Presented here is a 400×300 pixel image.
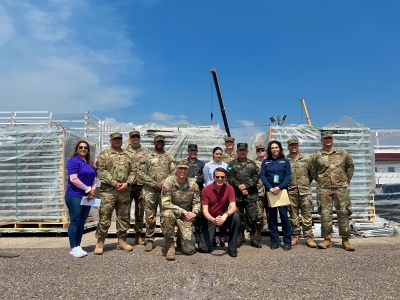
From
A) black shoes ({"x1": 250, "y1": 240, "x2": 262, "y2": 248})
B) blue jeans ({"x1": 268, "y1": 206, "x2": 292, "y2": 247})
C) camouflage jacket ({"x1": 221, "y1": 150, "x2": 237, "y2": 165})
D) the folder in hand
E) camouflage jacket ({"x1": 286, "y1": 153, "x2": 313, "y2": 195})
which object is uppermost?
camouflage jacket ({"x1": 221, "y1": 150, "x2": 237, "y2": 165})

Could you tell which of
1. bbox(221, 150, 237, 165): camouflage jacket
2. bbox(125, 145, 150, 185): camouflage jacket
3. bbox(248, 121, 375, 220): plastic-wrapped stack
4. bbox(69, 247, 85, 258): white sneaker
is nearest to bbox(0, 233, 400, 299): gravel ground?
bbox(69, 247, 85, 258): white sneaker

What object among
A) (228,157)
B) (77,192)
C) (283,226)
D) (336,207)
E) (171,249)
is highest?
(228,157)

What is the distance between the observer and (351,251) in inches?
186

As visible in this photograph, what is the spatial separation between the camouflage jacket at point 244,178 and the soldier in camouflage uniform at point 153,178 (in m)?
1.01

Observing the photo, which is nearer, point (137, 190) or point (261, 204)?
point (137, 190)

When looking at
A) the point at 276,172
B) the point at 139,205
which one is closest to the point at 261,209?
the point at 276,172

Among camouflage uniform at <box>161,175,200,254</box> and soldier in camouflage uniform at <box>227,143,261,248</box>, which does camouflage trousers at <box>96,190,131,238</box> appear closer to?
camouflage uniform at <box>161,175,200,254</box>

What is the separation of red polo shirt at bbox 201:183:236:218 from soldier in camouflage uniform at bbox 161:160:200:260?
0.55ft

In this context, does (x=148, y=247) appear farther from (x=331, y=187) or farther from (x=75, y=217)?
(x=331, y=187)

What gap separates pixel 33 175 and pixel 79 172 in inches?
117

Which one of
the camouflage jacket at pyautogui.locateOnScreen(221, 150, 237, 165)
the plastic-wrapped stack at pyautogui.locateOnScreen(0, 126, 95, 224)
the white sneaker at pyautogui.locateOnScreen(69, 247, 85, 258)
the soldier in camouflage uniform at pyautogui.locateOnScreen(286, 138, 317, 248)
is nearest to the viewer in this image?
the white sneaker at pyautogui.locateOnScreen(69, 247, 85, 258)

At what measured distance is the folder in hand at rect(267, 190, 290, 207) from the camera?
16.1 feet

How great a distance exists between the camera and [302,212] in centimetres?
525

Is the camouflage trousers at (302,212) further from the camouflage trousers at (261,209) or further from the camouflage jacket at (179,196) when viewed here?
the camouflage jacket at (179,196)
